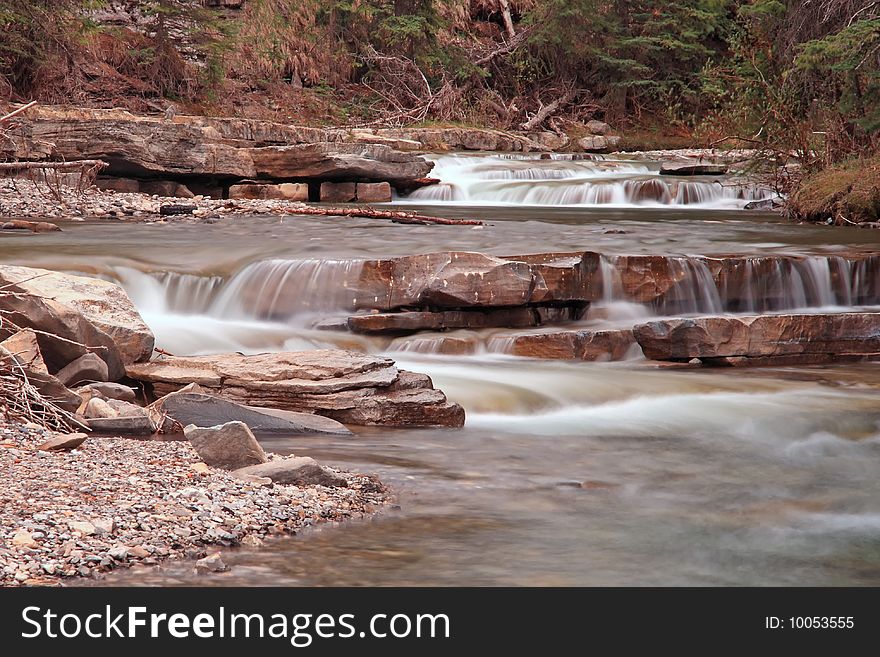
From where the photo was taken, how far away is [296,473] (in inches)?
175

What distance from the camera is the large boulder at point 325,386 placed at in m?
6.14

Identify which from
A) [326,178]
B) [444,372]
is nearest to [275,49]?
[326,178]

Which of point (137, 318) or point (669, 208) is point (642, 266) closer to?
point (137, 318)

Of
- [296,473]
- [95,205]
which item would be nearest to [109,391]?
[296,473]

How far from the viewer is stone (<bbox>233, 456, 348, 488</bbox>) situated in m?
4.42

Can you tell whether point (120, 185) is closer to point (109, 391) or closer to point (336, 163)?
point (336, 163)

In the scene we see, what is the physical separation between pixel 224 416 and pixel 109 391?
0.73 m

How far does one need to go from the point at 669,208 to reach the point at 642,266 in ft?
29.8

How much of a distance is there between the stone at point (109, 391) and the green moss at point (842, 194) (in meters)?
11.0

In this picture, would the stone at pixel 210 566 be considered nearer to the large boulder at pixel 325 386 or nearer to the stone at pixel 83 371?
the large boulder at pixel 325 386

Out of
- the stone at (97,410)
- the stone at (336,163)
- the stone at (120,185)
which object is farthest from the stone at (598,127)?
the stone at (97,410)

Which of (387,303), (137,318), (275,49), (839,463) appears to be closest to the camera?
(839,463)

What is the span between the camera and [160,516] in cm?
383

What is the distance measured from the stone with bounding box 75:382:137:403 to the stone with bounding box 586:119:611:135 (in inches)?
945
